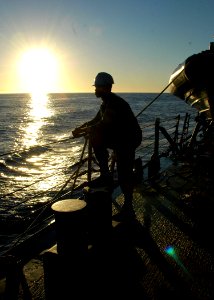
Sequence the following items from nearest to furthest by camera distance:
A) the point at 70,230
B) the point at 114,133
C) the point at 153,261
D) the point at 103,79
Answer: the point at 70,230 → the point at 153,261 → the point at 103,79 → the point at 114,133

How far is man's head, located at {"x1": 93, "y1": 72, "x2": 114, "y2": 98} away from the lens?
4.36 meters

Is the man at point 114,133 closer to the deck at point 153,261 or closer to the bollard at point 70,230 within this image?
the deck at point 153,261

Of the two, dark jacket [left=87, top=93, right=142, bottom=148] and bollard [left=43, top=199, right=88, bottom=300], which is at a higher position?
dark jacket [left=87, top=93, right=142, bottom=148]

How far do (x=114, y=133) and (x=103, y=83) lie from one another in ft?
2.39

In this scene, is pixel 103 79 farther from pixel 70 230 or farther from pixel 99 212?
pixel 70 230

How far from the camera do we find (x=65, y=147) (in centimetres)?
2625

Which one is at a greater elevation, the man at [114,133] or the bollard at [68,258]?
the man at [114,133]

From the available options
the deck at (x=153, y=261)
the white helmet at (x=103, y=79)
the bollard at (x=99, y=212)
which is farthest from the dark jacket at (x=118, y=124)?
the deck at (x=153, y=261)

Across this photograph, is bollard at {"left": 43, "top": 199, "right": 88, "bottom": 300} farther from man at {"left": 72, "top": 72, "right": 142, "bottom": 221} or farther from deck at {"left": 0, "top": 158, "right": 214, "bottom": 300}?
man at {"left": 72, "top": 72, "right": 142, "bottom": 221}

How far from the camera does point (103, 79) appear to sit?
436 centimetres

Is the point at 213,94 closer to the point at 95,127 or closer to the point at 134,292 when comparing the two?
the point at 95,127

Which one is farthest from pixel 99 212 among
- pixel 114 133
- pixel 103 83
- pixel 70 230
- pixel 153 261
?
pixel 103 83

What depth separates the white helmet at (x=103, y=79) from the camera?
14.3 ft

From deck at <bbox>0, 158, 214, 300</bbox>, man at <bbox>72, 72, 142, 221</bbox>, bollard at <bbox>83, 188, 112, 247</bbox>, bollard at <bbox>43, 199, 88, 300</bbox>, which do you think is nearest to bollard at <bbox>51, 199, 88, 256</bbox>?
bollard at <bbox>43, 199, 88, 300</bbox>
